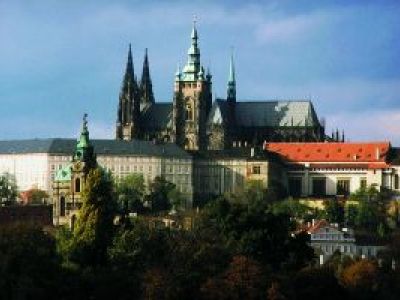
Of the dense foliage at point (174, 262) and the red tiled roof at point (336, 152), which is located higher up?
the red tiled roof at point (336, 152)

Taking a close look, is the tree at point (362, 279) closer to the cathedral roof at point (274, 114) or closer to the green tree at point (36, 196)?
the green tree at point (36, 196)

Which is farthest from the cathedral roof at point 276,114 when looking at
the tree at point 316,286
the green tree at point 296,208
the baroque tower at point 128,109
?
the tree at point 316,286

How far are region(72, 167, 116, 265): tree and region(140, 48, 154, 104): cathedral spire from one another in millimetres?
107028

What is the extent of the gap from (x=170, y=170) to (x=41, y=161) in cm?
1341

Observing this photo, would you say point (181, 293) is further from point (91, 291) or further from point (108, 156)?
point (108, 156)

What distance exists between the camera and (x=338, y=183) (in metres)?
169

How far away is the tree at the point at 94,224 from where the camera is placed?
72438 millimetres

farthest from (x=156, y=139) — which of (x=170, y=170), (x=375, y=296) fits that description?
(x=375, y=296)

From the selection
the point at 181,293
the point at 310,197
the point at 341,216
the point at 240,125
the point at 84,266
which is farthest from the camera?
the point at 240,125

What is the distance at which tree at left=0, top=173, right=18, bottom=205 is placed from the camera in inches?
6014

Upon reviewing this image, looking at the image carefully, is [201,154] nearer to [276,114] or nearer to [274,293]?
[276,114]

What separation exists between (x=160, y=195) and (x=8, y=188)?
51.5 ft

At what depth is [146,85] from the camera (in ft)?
604

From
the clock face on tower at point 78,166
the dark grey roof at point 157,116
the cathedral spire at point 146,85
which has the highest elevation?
the cathedral spire at point 146,85
